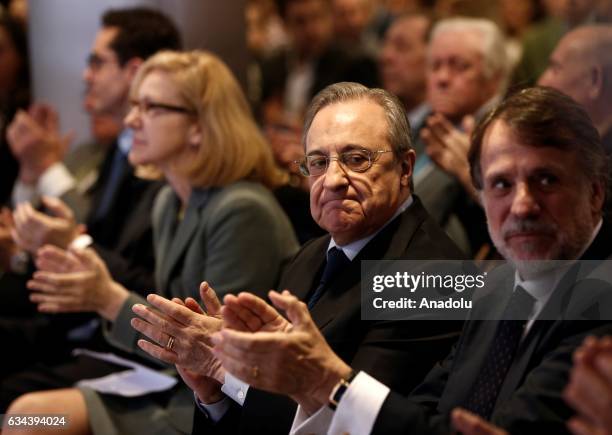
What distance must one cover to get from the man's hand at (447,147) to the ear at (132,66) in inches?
55.1

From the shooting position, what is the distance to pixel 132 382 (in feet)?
10.4

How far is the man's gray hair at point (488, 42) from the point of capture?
13.1 feet

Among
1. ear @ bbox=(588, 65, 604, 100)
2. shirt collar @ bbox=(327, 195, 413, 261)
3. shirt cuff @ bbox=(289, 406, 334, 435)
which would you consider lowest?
shirt cuff @ bbox=(289, 406, 334, 435)

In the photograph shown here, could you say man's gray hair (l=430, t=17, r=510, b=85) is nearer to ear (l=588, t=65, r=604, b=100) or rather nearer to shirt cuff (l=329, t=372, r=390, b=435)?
ear (l=588, t=65, r=604, b=100)

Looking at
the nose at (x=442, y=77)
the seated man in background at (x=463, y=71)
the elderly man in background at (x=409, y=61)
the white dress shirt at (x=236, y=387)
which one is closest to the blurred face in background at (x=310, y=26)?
the elderly man in background at (x=409, y=61)

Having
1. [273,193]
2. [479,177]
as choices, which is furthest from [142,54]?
[479,177]

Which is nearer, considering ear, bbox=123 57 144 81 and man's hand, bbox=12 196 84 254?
man's hand, bbox=12 196 84 254

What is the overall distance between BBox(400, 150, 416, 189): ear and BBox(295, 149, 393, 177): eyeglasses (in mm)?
69

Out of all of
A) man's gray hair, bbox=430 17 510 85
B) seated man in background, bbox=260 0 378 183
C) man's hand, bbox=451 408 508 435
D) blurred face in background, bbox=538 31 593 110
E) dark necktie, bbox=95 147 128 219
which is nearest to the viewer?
man's hand, bbox=451 408 508 435

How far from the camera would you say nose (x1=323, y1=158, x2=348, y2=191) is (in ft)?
7.79

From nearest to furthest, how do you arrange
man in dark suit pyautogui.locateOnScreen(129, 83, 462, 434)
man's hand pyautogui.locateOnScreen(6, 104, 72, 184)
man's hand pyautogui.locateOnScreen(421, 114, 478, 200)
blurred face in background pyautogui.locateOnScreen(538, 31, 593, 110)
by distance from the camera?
man in dark suit pyautogui.locateOnScreen(129, 83, 462, 434) < blurred face in background pyautogui.locateOnScreen(538, 31, 593, 110) < man's hand pyautogui.locateOnScreen(421, 114, 478, 200) < man's hand pyautogui.locateOnScreen(6, 104, 72, 184)

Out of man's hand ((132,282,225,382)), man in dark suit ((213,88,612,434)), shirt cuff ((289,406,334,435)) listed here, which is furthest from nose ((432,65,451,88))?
shirt cuff ((289,406,334,435))

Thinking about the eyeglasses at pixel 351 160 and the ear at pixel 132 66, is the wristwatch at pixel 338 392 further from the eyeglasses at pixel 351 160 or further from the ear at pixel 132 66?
the ear at pixel 132 66

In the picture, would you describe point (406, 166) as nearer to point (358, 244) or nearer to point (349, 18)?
point (358, 244)
